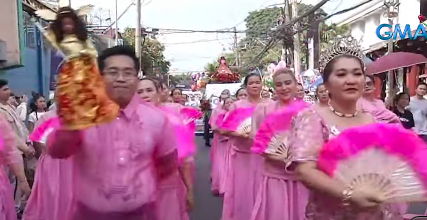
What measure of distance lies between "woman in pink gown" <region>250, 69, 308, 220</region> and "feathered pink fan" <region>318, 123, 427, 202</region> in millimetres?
2411

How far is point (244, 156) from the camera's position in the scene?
308 inches

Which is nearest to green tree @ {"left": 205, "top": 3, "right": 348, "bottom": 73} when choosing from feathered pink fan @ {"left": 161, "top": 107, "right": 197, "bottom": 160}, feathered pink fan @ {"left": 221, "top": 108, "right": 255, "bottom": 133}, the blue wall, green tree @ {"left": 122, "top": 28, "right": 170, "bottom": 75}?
green tree @ {"left": 122, "top": 28, "right": 170, "bottom": 75}

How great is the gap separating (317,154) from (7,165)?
119 inches

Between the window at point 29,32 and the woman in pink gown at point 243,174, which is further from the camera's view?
the window at point 29,32

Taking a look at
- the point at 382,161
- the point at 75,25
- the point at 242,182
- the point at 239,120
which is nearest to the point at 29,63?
the point at 239,120

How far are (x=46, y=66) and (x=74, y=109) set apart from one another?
21969mm

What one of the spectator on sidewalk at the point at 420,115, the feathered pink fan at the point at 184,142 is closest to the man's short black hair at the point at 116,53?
the feathered pink fan at the point at 184,142

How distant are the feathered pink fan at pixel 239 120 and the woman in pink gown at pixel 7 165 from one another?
311cm

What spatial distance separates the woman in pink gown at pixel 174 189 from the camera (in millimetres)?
4313

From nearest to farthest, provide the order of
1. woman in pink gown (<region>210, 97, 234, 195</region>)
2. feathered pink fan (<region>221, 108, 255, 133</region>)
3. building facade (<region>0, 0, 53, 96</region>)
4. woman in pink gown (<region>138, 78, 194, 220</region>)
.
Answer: woman in pink gown (<region>138, 78, 194, 220</region>), feathered pink fan (<region>221, 108, 255, 133</region>), woman in pink gown (<region>210, 97, 234, 195</region>), building facade (<region>0, 0, 53, 96</region>)

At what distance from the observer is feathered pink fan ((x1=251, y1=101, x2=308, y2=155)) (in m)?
5.49

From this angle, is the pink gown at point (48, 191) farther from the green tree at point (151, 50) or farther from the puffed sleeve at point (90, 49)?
the green tree at point (151, 50)

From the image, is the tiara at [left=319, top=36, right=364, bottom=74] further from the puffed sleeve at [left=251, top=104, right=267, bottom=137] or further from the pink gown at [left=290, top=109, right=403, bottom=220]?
the puffed sleeve at [left=251, top=104, right=267, bottom=137]

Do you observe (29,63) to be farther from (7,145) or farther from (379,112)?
(379,112)
